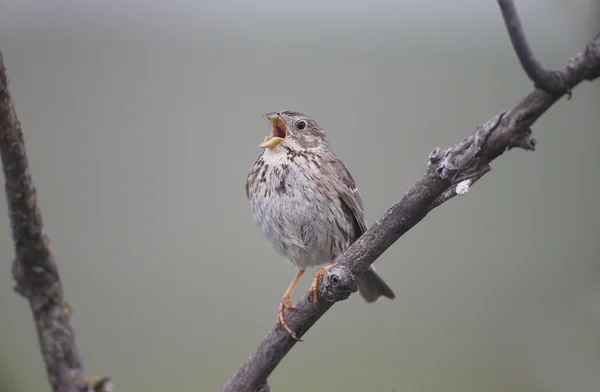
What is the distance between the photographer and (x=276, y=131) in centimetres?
399

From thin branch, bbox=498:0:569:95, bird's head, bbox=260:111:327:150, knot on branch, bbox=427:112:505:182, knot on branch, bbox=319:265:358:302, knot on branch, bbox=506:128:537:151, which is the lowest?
knot on branch, bbox=319:265:358:302

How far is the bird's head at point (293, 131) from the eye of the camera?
3.84 m

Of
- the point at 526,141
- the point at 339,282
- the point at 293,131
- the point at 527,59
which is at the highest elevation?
the point at 293,131

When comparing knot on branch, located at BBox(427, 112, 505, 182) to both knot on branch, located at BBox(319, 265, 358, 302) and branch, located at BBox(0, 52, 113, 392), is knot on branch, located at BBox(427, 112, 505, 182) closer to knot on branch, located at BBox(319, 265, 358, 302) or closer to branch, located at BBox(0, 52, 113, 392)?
knot on branch, located at BBox(319, 265, 358, 302)

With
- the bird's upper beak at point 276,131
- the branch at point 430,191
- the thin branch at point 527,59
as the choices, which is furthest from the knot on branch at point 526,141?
the bird's upper beak at point 276,131

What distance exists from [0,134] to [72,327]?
643mm

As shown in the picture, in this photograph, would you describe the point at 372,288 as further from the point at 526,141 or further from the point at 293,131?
the point at 526,141

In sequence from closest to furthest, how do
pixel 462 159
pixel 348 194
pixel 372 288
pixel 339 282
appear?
pixel 462 159
pixel 339 282
pixel 348 194
pixel 372 288

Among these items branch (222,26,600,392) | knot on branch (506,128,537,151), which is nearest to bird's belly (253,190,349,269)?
branch (222,26,600,392)

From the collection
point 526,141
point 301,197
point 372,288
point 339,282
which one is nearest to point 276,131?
point 301,197

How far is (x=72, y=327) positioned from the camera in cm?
192

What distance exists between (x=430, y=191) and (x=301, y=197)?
1693 mm

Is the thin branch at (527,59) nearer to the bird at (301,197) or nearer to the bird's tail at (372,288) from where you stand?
the bird at (301,197)

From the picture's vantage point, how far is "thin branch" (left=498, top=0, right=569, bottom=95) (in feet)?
4.75
